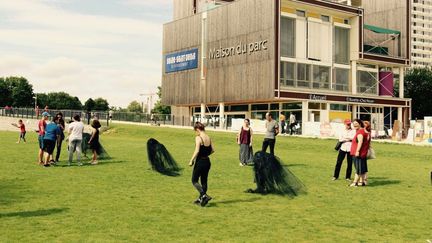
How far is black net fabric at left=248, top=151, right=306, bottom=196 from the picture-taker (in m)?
11.7

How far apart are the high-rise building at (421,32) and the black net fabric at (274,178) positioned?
145716mm

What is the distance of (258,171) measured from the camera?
39.7 ft

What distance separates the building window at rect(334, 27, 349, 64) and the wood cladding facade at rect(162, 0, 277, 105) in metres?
10.6

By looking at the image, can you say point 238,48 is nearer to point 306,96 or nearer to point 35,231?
point 306,96

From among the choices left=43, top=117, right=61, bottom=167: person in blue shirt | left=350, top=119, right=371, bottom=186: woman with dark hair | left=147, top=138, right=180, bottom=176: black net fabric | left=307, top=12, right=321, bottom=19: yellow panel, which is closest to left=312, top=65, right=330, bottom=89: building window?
left=307, top=12, right=321, bottom=19: yellow panel

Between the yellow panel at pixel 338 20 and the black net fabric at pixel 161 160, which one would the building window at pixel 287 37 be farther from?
the black net fabric at pixel 161 160

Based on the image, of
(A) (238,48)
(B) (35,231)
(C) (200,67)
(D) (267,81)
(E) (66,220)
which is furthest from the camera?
(C) (200,67)

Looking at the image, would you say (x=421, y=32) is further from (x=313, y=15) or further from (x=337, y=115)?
(x=337, y=115)

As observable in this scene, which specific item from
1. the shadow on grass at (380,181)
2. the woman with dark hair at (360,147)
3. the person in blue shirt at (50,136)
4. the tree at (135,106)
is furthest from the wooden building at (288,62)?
the tree at (135,106)

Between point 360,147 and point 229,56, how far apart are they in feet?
148

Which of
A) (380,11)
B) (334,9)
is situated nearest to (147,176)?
(334,9)

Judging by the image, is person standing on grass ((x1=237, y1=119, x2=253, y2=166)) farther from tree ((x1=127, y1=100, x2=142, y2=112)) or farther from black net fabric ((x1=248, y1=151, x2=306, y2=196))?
tree ((x1=127, y1=100, x2=142, y2=112))

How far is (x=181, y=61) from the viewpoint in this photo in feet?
216

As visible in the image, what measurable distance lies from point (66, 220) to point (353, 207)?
592 centimetres
